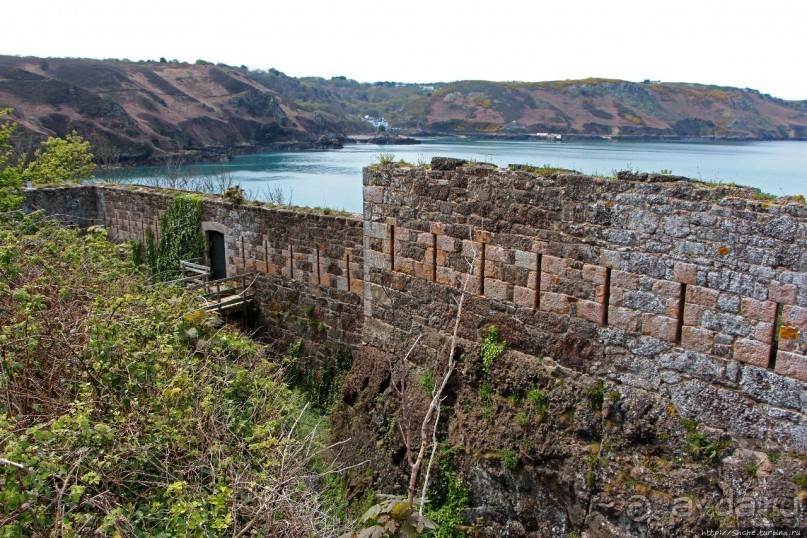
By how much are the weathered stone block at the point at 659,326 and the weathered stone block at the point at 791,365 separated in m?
→ 0.89

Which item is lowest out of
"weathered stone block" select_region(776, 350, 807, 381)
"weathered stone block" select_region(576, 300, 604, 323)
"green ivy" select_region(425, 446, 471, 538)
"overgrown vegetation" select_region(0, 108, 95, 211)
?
"green ivy" select_region(425, 446, 471, 538)

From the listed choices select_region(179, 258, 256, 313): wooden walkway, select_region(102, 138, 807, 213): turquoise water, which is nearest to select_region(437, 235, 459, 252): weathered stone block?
select_region(102, 138, 807, 213): turquoise water

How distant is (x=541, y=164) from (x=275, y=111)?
204ft

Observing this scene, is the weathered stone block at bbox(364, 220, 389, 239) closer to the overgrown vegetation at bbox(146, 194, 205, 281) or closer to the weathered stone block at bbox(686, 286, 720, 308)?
the weathered stone block at bbox(686, 286, 720, 308)

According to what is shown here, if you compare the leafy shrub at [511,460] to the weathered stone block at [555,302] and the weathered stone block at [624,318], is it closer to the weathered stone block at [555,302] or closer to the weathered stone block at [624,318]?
the weathered stone block at [555,302]

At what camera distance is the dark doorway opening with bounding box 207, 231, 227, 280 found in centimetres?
1309

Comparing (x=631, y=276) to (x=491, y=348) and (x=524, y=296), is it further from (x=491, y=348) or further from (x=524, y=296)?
(x=491, y=348)

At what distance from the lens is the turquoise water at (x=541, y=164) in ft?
84.5

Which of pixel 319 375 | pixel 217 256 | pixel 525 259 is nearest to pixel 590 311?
pixel 525 259

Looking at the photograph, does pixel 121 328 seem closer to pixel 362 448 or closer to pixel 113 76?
pixel 362 448

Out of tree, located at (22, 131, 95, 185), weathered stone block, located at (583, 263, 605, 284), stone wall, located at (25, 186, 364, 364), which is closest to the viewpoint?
weathered stone block, located at (583, 263, 605, 284)

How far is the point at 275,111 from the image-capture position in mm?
81562

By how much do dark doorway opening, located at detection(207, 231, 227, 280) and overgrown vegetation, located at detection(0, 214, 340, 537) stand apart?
5590 millimetres

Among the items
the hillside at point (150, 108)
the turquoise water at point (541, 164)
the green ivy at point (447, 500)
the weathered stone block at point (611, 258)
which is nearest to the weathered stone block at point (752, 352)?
the weathered stone block at point (611, 258)
